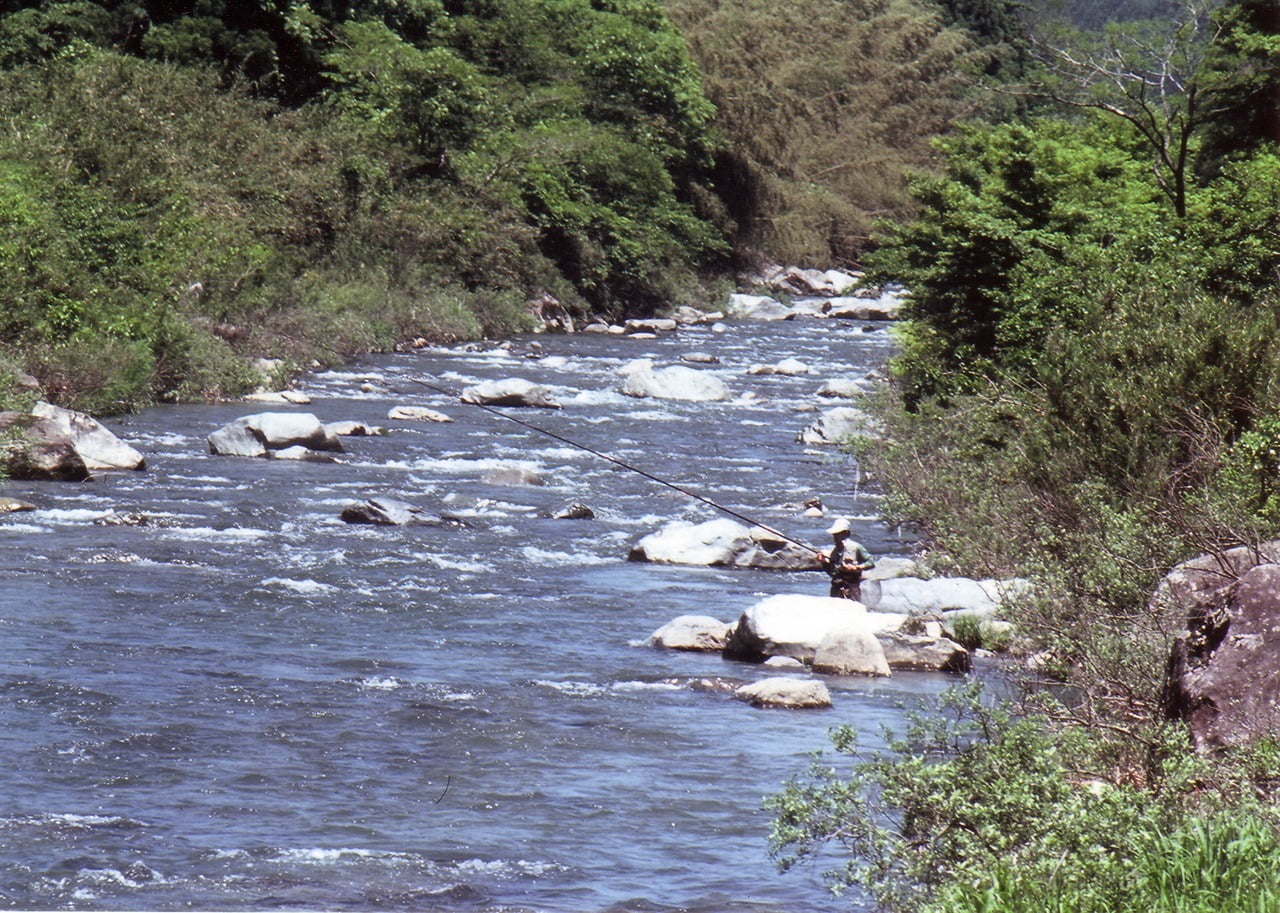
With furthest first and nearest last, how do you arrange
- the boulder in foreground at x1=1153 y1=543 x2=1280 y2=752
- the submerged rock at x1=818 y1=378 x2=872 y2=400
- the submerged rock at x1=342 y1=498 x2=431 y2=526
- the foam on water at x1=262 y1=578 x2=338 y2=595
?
1. the submerged rock at x1=818 y1=378 x2=872 y2=400
2. the submerged rock at x1=342 y1=498 x2=431 y2=526
3. the foam on water at x1=262 y1=578 x2=338 y2=595
4. the boulder in foreground at x1=1153 y1=543 x2=1280 y2=752

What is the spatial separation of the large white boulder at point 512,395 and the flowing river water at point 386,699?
14.5 ft

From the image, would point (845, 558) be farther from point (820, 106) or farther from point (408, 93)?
point (820, 106)

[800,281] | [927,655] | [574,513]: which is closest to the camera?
[927,655]

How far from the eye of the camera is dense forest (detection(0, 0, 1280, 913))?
244 inches

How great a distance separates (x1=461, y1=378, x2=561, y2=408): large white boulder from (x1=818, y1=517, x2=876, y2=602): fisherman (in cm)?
1099

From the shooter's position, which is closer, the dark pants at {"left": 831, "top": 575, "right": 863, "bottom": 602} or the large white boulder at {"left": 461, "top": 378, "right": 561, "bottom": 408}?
the dark pants at {"left": 831, "top": 575, "right": 863, "bottom": 602}

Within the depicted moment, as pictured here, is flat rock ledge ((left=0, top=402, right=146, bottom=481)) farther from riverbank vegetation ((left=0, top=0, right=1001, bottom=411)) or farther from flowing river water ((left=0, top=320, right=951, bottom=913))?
riverbank vegetation ((left=0, top=0, right=1001, bottom=411))

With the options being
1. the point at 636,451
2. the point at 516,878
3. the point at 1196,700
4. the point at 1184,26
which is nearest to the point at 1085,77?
the point at 1184,26

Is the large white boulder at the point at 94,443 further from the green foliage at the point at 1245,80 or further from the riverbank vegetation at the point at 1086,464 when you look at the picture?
the green foliage at the point at 1245,80

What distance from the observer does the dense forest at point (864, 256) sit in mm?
6199

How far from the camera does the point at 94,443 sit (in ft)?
56.6

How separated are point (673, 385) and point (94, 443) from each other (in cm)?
1056

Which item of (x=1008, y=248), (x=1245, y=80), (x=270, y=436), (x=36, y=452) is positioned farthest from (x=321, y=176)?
(x=1008, y=248)

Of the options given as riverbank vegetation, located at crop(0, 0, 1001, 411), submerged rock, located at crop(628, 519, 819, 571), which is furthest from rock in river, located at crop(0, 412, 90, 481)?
submerged rock, located at crop(628, 519, 819, 571)
